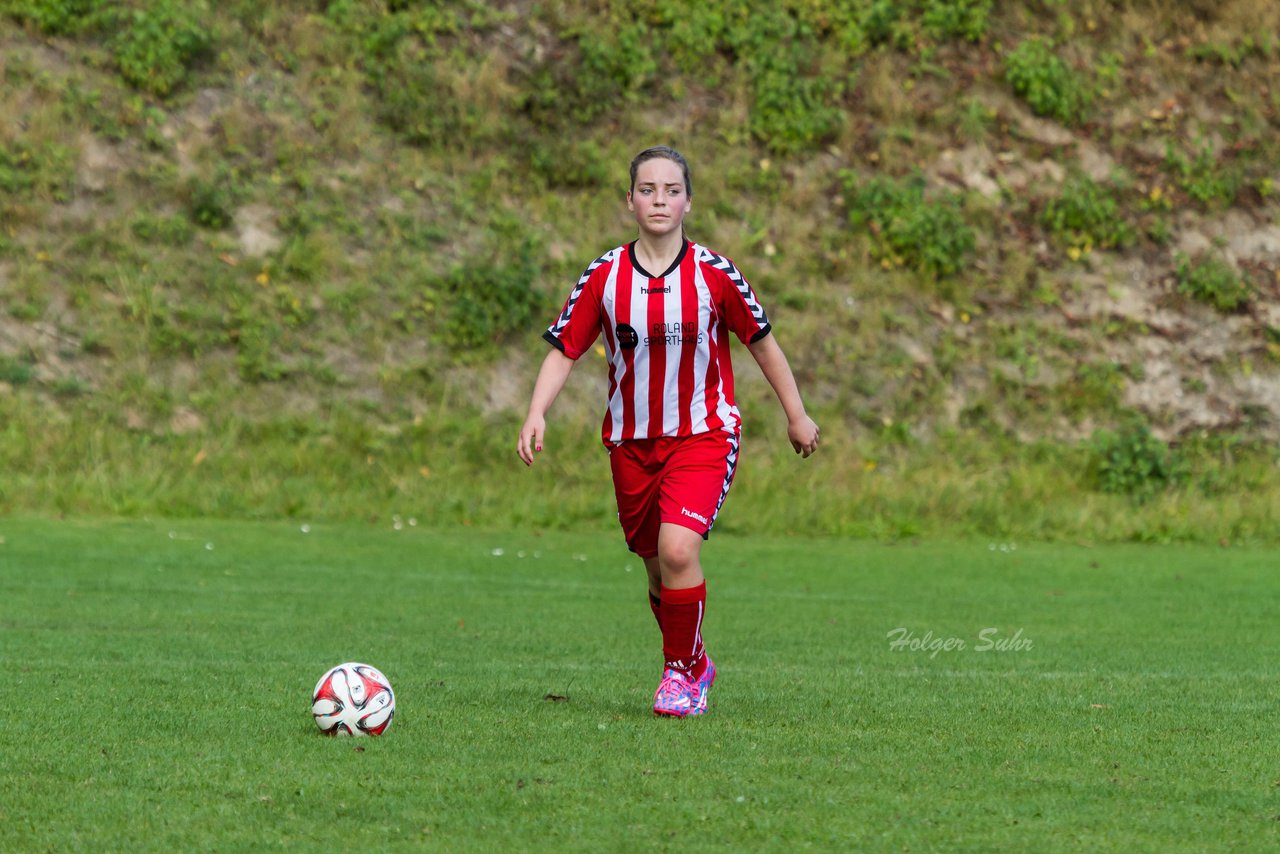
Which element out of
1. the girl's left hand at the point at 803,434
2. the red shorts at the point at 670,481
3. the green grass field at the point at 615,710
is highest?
the girl's left hand at the point at 803,434

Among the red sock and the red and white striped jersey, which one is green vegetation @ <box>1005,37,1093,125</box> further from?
the red sock

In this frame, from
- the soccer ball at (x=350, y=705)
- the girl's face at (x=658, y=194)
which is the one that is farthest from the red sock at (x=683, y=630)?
the girl's face at (x=658, y=194)

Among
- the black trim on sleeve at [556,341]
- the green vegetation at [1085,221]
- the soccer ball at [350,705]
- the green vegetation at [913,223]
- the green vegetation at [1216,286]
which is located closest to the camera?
the soccer ball at [350,705]

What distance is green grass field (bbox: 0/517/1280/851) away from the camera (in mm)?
3938

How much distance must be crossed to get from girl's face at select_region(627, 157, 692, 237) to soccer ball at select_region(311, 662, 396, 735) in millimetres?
1976

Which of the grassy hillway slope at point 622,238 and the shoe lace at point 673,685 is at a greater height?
the grassy hillway slope at point 622,238

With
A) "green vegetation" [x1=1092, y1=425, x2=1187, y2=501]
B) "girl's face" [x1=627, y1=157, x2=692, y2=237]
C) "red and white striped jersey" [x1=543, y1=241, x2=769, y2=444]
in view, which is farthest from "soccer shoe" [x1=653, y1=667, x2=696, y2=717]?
"green vegetation" [x1=1092, y1=425, x2=1187, y2=501]

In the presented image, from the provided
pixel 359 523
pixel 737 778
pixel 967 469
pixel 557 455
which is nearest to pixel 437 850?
pixel 737 778

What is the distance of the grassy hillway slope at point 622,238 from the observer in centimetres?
1536

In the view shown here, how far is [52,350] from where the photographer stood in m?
15.7

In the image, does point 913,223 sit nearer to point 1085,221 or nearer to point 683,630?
point 1085,221

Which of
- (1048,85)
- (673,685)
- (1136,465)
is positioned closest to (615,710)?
(673,685)

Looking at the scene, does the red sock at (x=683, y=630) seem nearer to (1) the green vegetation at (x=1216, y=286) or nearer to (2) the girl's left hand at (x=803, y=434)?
(2) the girl's left hand at (x=803, y=434)

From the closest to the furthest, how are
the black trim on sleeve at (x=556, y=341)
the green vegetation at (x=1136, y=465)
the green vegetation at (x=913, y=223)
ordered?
the black trim on sleeve at (x=556, y=341)
the green vegetation at (x=1136, y=465)
the green vegetation at (x=913, y=223)
